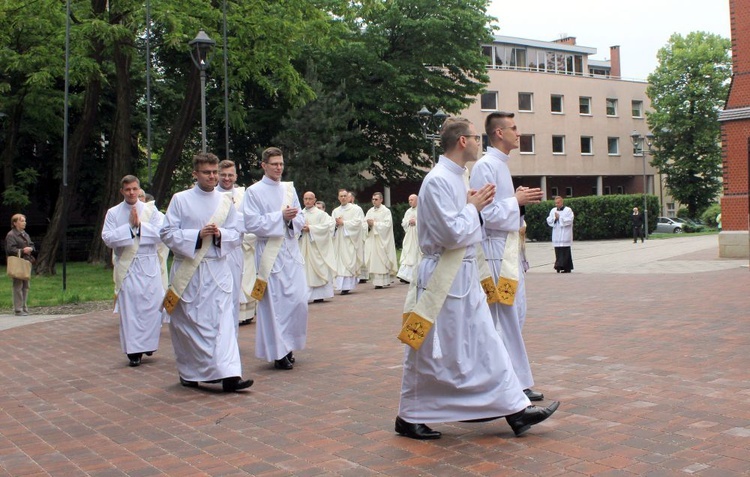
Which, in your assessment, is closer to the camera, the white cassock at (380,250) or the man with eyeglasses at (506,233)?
the man with eyeglasses at (506,233)

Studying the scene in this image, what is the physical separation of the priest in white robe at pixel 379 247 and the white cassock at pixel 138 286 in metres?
9.56

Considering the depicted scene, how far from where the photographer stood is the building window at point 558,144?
203 ft

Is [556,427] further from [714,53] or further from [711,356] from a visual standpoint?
[714,53]

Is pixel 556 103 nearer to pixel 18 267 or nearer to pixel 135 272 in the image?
pixel 18 267

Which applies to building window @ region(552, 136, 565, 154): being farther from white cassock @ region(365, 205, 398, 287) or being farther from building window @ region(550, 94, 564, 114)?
white cassock @ region(365, 205, 398, 287)

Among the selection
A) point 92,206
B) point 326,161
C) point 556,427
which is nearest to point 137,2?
point 326,161

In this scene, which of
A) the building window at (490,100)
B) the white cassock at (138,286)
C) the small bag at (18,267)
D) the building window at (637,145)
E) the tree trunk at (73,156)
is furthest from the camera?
the building window at (490,100)

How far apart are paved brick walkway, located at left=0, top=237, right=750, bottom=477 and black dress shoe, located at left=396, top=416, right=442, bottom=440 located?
0.07 meters

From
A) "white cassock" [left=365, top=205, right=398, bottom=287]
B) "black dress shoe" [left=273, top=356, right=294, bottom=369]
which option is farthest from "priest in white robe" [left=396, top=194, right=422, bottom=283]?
"black dress shoe" [left=273, top=356, right=294, bottom=369]

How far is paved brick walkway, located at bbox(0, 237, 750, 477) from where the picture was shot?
5035 mm

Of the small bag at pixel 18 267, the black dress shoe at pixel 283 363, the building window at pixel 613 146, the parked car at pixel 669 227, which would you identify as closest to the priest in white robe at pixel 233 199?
the black dress shoe at pixel 283 363

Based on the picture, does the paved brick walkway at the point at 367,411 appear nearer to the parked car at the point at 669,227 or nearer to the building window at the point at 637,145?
the building window at the point at 637,145

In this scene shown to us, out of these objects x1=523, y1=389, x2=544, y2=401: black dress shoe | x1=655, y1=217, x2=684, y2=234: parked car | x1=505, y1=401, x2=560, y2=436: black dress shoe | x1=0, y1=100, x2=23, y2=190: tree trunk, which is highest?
x1=0, y1=100, x2=23, y2=190: tree trunk

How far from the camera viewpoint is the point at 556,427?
18.7 ft
